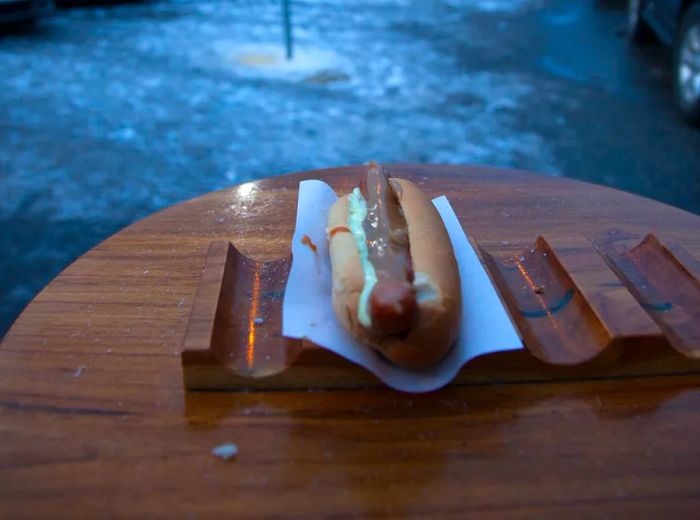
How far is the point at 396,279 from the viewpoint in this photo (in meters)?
0.82

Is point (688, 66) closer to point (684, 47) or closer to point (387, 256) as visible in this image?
point (684, 47)

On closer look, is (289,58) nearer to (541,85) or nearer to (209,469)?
(541,85)

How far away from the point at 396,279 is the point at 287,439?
23 cm

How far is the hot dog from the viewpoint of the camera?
0.78 m

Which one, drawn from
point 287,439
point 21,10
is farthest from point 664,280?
point 21,10

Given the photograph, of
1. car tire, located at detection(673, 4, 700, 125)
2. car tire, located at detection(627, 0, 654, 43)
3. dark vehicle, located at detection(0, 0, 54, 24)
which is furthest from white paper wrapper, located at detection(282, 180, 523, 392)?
dark vehicle, located at detection(0, 0, 54, 24)

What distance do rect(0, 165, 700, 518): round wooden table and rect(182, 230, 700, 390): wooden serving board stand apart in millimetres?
24

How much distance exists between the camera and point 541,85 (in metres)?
4.54

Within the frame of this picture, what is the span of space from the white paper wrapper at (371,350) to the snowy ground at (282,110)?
1.68 meters

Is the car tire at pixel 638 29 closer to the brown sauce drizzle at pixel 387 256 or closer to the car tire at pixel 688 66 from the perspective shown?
the car tire at pixel 688 66

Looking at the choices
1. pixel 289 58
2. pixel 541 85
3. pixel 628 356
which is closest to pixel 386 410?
pixel 628 356

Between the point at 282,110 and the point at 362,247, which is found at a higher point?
the point at 362,247

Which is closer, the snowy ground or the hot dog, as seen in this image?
the hot dog

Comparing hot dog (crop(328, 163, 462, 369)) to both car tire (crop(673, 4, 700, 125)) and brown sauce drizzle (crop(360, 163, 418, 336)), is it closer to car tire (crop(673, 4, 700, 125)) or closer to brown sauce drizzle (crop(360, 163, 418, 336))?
brown sauce drizzle (crop(360, 163, 418, 336))
